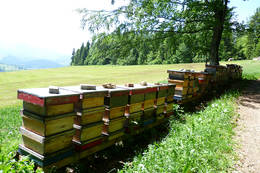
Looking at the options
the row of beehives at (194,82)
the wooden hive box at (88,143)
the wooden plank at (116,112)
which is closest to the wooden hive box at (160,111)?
the row of beehives at (194,82)

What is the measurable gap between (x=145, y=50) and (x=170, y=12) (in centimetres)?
300

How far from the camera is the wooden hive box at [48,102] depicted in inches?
134

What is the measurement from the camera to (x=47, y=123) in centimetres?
351

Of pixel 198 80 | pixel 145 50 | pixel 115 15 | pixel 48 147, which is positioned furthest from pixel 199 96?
pixel 48 147

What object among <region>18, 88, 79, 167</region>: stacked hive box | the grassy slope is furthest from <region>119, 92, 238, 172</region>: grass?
the grassy slope

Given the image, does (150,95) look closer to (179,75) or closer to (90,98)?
(90,98)

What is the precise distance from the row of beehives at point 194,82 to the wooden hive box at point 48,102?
550cm

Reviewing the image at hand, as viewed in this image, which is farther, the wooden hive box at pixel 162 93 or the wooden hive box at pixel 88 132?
the wooden hive box at pixel 162 93

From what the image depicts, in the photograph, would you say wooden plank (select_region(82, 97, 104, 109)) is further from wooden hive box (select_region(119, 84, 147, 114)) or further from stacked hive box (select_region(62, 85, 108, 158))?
wooden hive box (select_region(119, 84, 147, 114))

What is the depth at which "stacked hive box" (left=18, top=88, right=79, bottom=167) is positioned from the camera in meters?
3.49

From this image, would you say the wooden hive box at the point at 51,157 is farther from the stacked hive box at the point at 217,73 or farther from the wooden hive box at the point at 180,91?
the stacked hive box at the point at 217,73

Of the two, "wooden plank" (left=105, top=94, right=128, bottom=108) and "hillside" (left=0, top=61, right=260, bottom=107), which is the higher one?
"wooden plank" (left=105, top=94, right=128, bottom=108)

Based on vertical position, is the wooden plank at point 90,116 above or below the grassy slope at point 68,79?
above

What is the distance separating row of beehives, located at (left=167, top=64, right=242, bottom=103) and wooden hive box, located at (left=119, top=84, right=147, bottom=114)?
311cm
